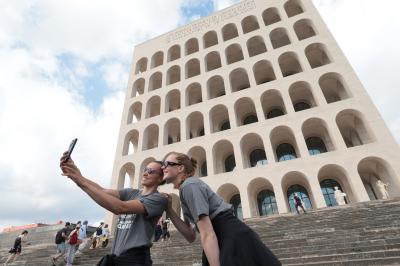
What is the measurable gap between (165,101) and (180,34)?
32.6ft

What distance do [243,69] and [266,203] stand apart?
12102 millimetres

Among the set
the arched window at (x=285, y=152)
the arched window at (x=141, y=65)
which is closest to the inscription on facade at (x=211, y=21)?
the arched window at (x=141, y=65)

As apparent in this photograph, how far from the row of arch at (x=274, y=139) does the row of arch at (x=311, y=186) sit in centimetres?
159

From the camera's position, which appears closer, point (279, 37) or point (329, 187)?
point (329, 187)

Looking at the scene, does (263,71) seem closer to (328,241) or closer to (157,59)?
(157,59)

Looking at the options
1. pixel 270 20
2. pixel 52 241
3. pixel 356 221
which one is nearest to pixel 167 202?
pixel 356 221

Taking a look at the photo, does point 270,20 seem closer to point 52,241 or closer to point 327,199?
point 327,199

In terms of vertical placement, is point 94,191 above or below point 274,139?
below

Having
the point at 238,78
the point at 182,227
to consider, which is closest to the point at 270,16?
the point at 238,78

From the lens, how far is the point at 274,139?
21484mm

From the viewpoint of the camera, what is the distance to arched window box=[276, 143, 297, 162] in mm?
22109

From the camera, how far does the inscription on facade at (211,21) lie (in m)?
Result: 28.3

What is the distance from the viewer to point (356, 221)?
894 cm

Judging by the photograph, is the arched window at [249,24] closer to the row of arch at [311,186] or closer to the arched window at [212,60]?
the arched window at [212,60]
